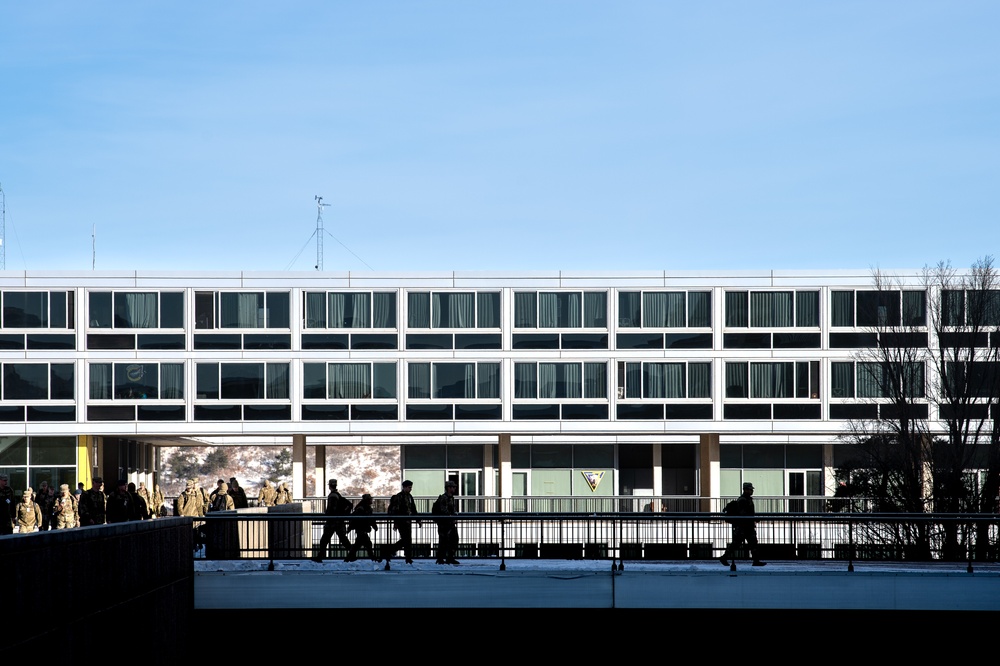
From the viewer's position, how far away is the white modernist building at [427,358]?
163 feet

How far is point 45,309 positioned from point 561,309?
18.2m

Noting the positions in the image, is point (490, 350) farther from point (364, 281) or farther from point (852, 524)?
point (852, 524)

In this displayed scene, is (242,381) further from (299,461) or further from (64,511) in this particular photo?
(64,511)

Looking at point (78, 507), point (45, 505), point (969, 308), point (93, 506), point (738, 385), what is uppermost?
point (969, 308)

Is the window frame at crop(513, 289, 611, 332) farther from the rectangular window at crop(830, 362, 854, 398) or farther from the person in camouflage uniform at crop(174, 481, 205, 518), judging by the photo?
the person in camouflage uniform at crop(174, 481, 205, 518)

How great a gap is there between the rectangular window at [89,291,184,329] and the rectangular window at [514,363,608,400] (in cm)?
1217

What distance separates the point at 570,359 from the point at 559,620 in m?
30.7

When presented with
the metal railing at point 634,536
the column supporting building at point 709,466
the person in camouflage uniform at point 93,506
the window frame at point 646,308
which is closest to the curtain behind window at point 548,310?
the window frame at point 646,308

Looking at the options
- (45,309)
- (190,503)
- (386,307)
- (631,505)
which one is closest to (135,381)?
(45,309)

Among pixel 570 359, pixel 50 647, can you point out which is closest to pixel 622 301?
pixel 570 359

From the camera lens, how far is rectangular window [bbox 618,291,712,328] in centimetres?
5106

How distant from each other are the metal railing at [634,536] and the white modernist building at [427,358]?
2816 cm

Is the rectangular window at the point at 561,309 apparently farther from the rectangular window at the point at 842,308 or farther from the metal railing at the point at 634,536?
the metal railing at the point at 634,536

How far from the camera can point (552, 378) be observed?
50.8m
